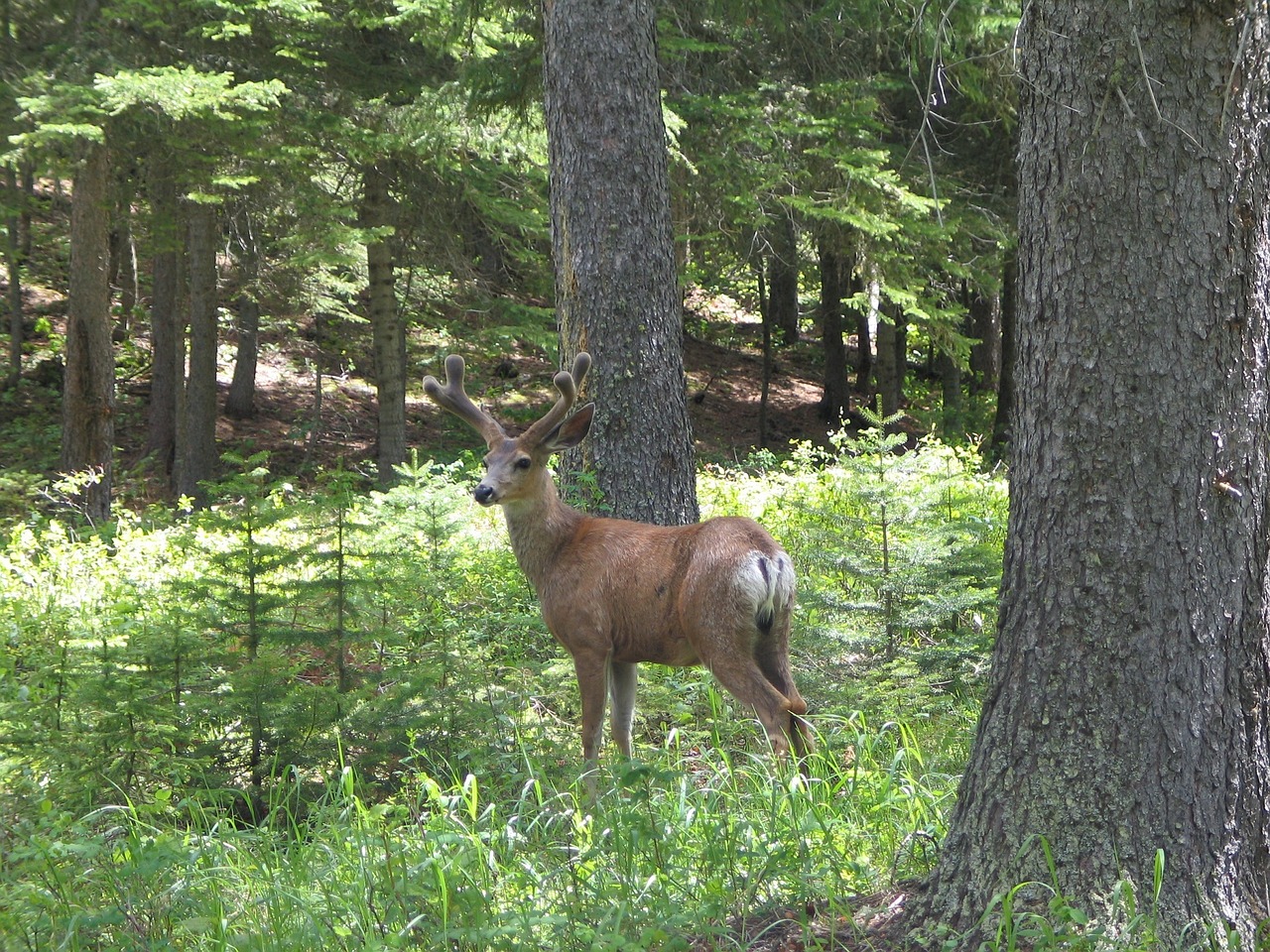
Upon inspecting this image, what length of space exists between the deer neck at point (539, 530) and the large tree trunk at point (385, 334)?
32.1 feet

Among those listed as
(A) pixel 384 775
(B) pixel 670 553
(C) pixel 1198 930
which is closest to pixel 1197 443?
(C) pixel 1198 930

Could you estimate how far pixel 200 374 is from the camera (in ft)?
54.5

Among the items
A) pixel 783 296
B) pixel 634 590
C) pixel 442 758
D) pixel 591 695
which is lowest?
pixel 442 758

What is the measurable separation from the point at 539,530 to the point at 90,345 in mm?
9751

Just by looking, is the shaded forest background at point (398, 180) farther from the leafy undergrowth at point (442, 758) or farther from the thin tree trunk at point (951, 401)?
the leafy undergrowth at point (442, 758)

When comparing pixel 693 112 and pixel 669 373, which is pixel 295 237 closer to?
pixel 693 112

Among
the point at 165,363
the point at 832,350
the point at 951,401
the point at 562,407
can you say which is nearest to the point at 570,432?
the point at 562,407

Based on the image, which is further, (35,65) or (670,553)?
(35,65)

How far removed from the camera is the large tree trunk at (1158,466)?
3.24 meters

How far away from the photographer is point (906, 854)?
4035mm

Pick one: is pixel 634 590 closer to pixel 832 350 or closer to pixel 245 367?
pixel 245 367

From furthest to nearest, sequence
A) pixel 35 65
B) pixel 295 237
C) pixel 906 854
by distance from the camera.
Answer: pixel 295 237 < pixel 35 65 < pixel 906 854

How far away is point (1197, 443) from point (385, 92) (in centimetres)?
1314

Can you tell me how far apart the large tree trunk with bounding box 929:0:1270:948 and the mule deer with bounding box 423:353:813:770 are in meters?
2.22
